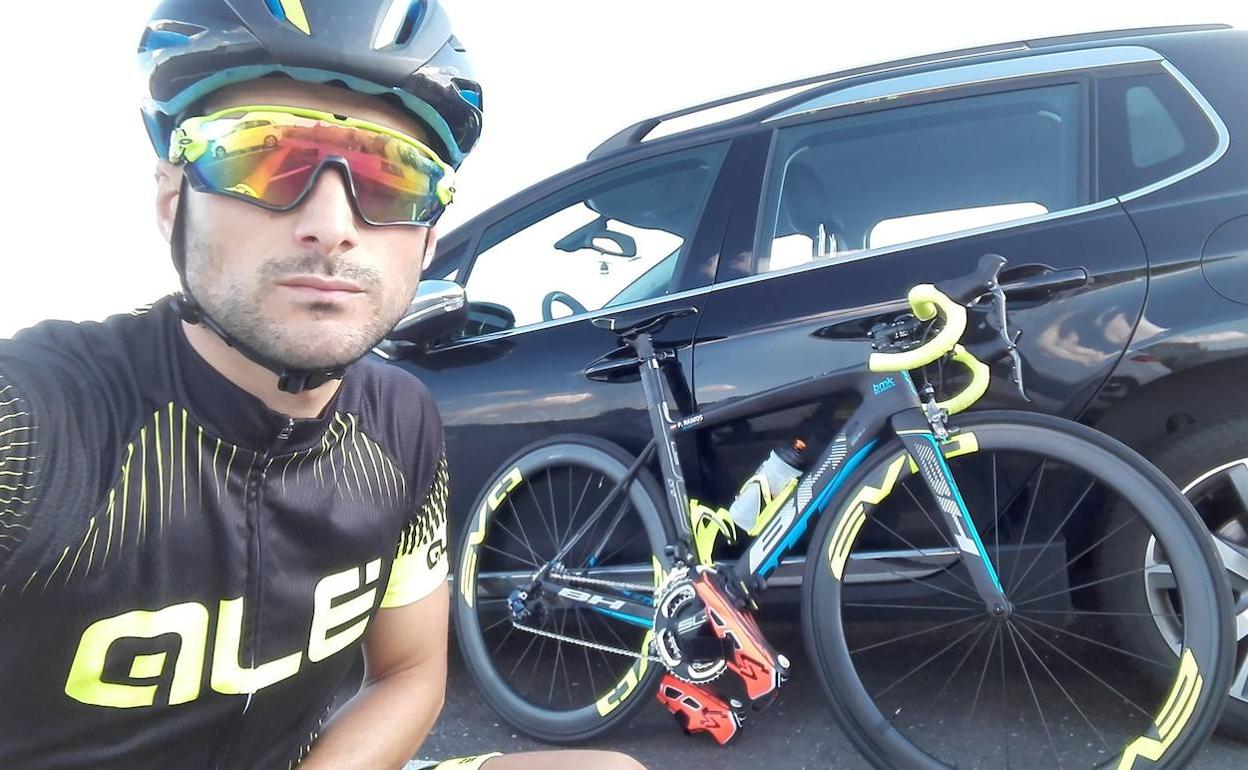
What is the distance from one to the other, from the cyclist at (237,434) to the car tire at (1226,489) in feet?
5.70

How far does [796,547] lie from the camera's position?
240cm

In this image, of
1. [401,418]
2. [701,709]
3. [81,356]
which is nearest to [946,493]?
[701,709]

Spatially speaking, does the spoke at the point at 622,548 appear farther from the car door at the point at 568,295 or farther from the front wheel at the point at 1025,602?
the front wheel at the point at 1025,602

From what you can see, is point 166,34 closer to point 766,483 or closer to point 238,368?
point 238,368

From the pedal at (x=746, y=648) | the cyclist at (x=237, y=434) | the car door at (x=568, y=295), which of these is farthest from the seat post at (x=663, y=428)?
the cyclist at (x=237, y=434)

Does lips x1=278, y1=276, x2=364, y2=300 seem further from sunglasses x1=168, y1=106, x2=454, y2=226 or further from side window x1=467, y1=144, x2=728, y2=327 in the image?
side window x1=467, y1=144, x2=728, y2=327

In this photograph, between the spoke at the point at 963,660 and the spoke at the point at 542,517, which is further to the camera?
the spoke at the point at 542,517

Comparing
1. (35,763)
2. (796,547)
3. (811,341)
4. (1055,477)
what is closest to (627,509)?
(796,547)

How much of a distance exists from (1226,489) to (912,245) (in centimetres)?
100

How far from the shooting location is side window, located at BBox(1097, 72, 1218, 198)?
7.32ft

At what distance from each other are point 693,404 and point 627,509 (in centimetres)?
40

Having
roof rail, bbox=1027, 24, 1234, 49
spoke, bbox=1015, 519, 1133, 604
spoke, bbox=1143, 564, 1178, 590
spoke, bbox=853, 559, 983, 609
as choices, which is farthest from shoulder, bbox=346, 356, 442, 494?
roof rail, bbox=1027, 24, 1234, 49

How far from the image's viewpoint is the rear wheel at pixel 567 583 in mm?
2502

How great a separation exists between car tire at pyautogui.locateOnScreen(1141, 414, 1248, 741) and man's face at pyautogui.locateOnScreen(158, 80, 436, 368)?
6.53 ft
